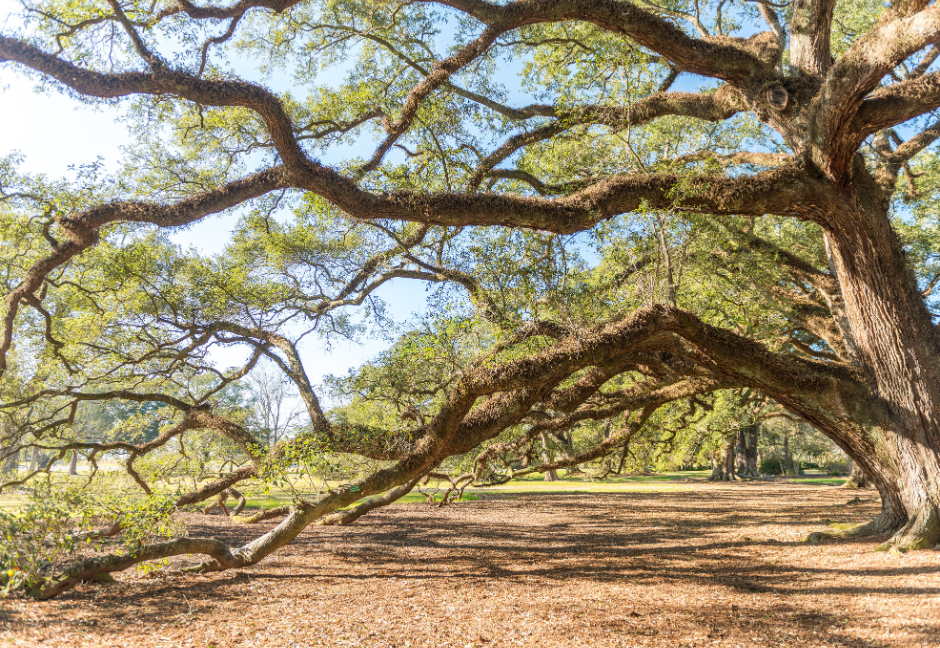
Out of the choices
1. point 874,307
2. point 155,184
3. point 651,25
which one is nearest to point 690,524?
point 874,307

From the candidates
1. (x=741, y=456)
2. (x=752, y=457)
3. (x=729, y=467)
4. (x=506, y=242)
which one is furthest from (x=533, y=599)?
(x=741, y=456)

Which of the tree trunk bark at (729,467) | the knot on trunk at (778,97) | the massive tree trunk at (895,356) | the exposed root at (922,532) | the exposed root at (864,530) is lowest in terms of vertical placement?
the tree trunk bark at (729,467)

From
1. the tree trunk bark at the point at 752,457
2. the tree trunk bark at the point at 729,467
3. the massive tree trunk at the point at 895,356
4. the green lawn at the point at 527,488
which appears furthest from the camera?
the tree trunk bark at the point at 752,457

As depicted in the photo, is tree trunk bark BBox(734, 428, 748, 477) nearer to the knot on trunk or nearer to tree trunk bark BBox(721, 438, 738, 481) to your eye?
tree trunk bark BBox(721, 438, 738, 481)

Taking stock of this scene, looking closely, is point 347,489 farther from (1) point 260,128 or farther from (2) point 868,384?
(2) point 868,384

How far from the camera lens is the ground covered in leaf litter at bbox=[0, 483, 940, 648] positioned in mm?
4988

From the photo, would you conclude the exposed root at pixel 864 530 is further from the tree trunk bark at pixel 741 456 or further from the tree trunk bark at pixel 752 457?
the tree trunk bark at pixel 741 456

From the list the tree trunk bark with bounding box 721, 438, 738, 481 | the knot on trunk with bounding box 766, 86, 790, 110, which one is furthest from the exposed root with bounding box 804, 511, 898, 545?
the tree trunk bark with bounding box 721, 438, 738, 481

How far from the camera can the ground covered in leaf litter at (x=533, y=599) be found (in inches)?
196

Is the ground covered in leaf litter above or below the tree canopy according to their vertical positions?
below

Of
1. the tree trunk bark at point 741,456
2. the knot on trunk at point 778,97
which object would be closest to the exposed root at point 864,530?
the knot on trunk at point 778,97

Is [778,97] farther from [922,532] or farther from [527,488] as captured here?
[527,488]

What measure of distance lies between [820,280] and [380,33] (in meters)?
→ 9.90

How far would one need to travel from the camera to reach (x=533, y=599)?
6.50 m
